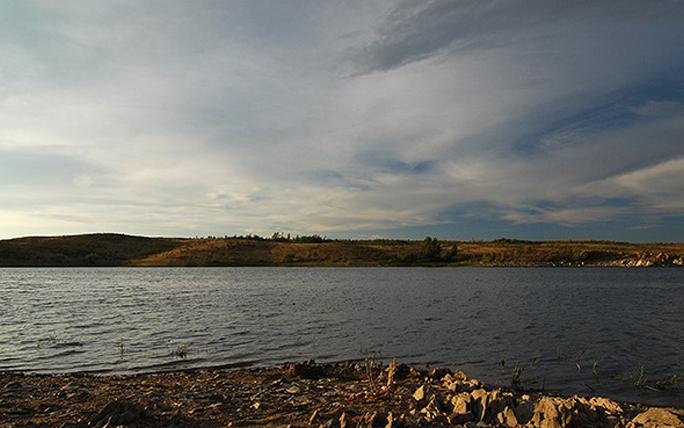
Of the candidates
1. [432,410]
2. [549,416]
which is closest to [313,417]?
[432,410]

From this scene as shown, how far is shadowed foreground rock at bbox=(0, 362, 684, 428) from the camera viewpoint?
30.8ft

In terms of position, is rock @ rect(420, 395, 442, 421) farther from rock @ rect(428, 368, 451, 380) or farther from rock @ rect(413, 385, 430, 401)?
rock @ rect(428, 368, 451, 380)

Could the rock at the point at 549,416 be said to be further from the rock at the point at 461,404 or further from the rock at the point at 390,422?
the rock at the point at 390,422

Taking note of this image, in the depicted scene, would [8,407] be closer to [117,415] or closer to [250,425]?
[117,415]

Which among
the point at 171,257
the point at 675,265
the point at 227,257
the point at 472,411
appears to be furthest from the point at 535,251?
the point at 472,411

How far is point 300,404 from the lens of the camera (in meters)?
11.3

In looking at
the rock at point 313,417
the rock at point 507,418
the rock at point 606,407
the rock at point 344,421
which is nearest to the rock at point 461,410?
the rock at point 507,418

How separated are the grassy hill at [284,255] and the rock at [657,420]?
114m

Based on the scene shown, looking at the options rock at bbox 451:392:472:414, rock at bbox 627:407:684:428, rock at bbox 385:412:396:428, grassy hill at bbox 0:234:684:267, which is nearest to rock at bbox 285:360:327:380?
rock at bbox 451:392:472:414

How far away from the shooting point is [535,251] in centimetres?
13212

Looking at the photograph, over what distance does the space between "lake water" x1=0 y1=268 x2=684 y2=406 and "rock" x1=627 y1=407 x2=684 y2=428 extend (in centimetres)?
572

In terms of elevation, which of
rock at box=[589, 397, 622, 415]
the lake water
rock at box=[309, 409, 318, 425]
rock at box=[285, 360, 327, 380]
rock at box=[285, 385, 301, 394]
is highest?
rock at box=[309, 409, 318, 425]

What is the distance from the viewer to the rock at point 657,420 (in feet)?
29.0

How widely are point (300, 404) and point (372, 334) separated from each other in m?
14.6
